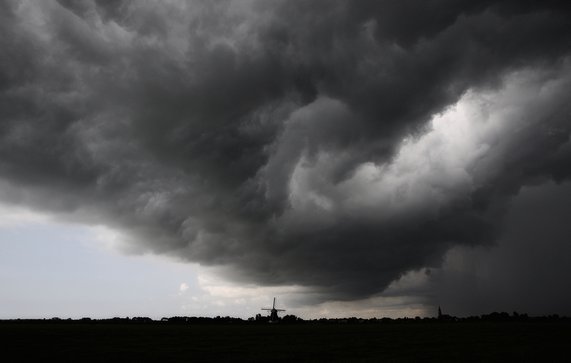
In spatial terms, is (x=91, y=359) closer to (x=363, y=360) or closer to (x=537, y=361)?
(x=363, y=360)

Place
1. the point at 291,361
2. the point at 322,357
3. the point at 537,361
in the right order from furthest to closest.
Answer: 1. the point at 322,357
2. the point at 291,361
3. the point at 537,361

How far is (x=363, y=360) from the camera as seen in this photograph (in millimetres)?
41906

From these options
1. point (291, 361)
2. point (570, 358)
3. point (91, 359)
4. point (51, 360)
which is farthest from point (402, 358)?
point (51, 360)

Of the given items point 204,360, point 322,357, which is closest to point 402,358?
point 322,357

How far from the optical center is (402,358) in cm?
4366

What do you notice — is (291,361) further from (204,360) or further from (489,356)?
(489,356)

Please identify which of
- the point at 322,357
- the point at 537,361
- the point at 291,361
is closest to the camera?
the point at 537,361

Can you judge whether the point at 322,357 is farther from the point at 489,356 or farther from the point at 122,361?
the point at 122,361

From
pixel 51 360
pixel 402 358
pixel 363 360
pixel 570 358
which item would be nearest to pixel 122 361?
pixel 51 360

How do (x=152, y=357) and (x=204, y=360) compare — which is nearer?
(x=204, y=360)

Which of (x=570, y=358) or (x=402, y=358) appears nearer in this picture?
(x=570, y=358)

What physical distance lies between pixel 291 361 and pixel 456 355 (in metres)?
17.5

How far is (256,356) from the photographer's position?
1859 inches

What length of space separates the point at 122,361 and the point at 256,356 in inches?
532
